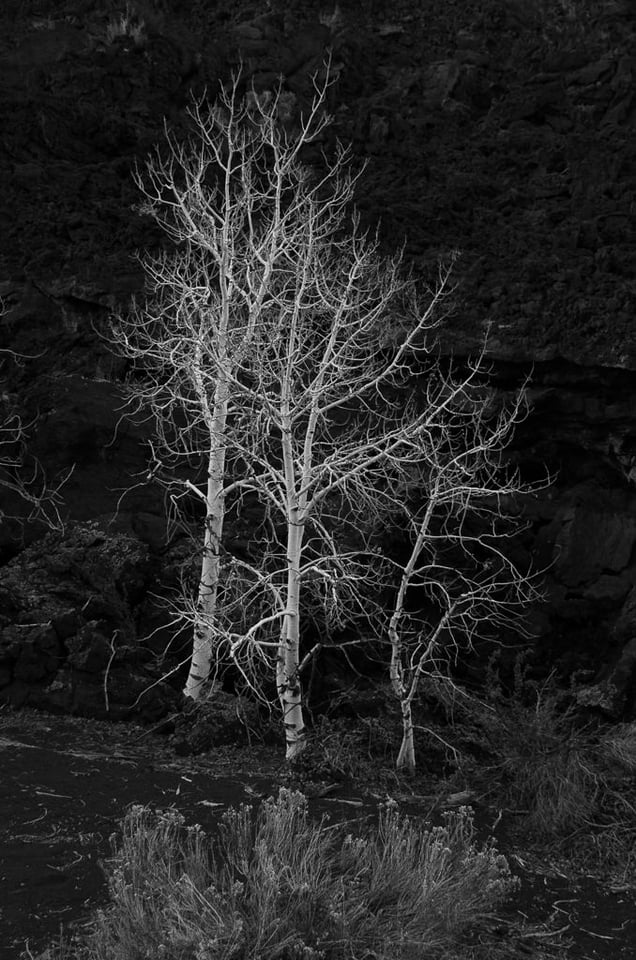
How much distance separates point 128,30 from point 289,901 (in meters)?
20.8

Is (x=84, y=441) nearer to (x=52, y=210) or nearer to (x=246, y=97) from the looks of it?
(x=52, y=210)

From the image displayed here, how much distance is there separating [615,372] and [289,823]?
410 inches

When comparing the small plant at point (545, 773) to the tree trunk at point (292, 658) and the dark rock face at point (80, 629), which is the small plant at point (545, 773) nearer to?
the tree trunk at point (292, 658)

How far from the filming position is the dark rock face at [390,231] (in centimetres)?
1259

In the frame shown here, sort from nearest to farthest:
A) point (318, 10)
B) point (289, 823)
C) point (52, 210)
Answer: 1. point (289, 823)
2. point (52, 210)
3. point (318, 10)

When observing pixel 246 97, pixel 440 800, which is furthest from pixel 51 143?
pixel 440 800

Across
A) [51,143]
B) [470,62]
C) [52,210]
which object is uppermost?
[470,62]

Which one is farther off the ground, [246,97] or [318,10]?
[318,10]

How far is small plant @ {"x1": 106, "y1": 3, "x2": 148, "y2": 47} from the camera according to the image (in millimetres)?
20978

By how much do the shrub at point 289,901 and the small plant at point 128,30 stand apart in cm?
1951

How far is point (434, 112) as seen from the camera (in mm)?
20984

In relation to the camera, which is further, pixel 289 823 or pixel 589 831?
pixel 589 831

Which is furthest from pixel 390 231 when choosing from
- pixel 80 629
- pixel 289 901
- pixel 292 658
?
pixel 289 901

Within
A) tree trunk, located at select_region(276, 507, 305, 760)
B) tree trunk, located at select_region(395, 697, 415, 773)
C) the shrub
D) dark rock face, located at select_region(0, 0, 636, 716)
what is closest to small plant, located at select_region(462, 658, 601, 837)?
tree trunk, located at select_region(395, 697, 415, 773)
